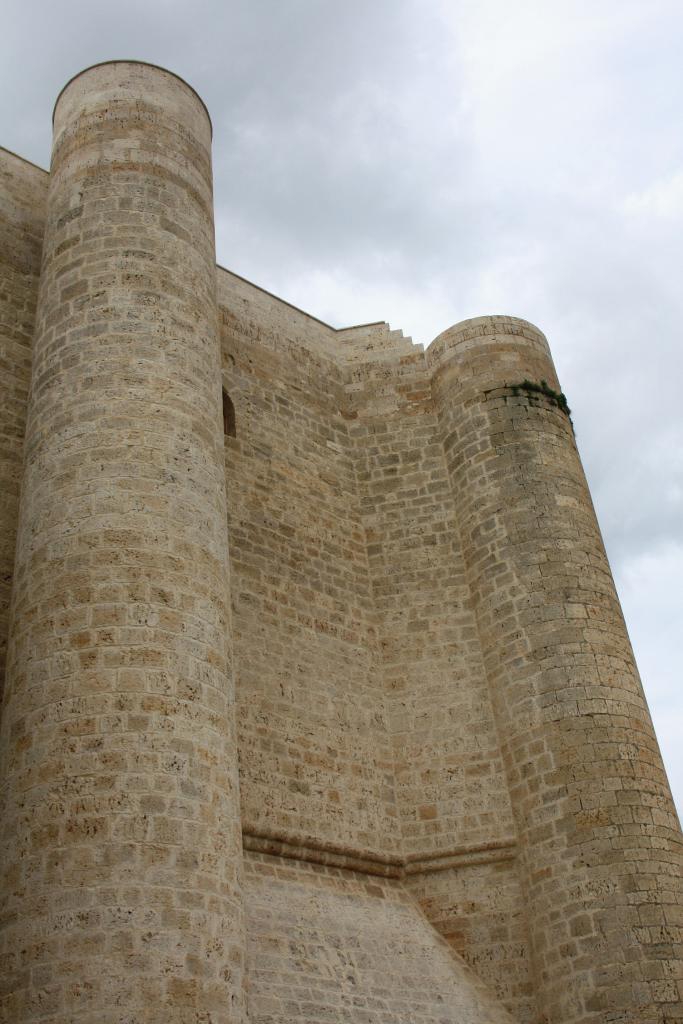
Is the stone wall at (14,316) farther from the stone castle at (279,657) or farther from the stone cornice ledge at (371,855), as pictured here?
the stone cornice ledge at (371,855)

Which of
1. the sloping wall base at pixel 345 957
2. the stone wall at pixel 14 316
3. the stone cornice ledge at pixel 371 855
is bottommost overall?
the sloping wall base at pixel 345 957

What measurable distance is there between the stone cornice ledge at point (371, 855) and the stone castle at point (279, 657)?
2 cm

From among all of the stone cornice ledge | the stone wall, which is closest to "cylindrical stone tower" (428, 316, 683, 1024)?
the stone cornice ledge

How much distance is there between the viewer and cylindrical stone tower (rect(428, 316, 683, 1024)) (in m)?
7.79

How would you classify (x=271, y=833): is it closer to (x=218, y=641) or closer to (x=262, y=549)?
(x=218, y=641)

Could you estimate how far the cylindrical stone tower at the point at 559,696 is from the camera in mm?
7789

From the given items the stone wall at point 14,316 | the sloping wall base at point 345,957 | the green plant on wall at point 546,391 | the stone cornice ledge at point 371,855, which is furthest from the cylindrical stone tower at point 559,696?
the stone wall at point 14,316

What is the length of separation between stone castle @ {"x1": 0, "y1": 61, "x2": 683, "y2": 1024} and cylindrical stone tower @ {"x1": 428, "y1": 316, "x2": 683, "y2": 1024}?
0.09 ft

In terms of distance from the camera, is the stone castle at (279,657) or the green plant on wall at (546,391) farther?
the green plant on wall at (546,391)

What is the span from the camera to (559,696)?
902cm

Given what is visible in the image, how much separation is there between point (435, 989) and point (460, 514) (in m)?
4.58

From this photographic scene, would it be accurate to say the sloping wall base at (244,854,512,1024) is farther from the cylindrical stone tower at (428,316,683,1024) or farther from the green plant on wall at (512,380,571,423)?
the green plant on wall at (512,380,571,423)

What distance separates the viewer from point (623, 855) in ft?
26.5

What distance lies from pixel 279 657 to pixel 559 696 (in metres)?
2.39
